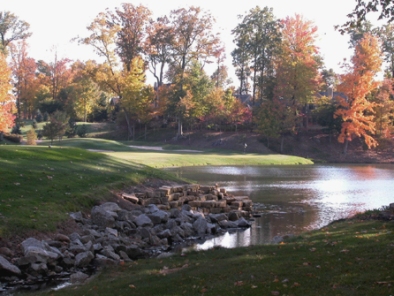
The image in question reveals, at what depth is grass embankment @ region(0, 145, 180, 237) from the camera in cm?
1405

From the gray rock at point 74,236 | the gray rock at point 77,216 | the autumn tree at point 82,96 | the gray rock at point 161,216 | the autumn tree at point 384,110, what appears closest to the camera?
the gray rock at point 74,236

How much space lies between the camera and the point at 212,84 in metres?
75.9

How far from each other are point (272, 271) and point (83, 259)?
5703 mm

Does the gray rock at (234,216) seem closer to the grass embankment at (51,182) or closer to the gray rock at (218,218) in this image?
the gray rock at (218,218)

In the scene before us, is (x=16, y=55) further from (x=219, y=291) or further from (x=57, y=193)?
(x=219, y=291)

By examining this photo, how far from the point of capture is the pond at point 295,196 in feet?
57.9

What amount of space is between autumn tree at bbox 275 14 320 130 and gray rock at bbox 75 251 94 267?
53.6 m

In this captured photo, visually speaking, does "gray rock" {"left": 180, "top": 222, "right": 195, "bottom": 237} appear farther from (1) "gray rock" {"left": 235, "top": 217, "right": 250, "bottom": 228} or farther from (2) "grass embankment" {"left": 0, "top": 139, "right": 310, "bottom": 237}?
(2) "grass embankment" {"left": 0, "top": 139, "right": 310, "bottom": 237}

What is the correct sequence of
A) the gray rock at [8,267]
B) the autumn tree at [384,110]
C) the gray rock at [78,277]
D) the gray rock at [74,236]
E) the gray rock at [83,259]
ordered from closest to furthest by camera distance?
1. the gray rock at [78,277]
2. the gray rock at [8,267]
3. the gray rock at [83,259]
4. the gray rock at [74,236]
5. the autumn tree at [384,110]

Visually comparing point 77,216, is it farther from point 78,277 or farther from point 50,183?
point 78,277

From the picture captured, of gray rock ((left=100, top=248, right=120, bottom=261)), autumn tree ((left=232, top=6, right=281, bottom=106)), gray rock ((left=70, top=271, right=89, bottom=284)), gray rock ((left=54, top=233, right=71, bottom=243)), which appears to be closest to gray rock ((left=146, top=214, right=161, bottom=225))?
gray rock ((left=100, top=248, right=120, bottom=261))

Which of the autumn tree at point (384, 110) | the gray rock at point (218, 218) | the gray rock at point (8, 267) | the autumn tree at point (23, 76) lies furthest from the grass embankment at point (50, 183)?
the autumn tree at point (23, 76)

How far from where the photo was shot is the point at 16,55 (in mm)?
85750

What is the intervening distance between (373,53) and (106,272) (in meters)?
54.5
